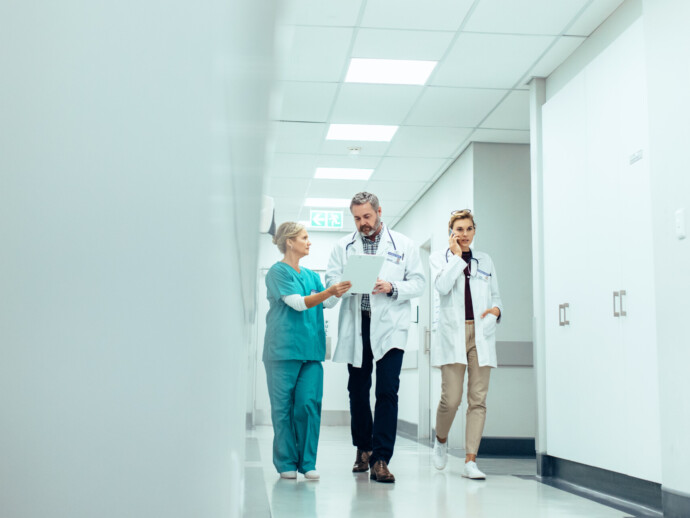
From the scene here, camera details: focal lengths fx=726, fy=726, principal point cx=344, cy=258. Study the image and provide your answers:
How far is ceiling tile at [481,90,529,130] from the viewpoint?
204 inches

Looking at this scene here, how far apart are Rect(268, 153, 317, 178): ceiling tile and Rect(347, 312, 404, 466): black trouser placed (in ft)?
10.7

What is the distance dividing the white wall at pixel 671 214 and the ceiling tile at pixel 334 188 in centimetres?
478

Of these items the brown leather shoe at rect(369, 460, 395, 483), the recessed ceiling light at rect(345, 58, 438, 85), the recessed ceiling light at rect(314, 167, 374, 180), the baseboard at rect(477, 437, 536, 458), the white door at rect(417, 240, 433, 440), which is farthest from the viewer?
the white door at rect(417, 240, 433, 440)

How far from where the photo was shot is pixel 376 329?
3.56 m

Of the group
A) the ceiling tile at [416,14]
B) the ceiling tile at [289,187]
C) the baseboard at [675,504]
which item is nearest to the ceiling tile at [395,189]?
the ceiling tile at [289,187]

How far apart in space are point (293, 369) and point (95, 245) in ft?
11.2

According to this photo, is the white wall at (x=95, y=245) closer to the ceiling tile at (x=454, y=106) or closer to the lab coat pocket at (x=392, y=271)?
the lab coat pocket at (x=392, y=271)

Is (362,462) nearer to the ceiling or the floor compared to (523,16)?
nearer to the floor

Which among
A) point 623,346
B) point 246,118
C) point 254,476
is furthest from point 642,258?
point 246,118

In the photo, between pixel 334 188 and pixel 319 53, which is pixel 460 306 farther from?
pixel 334 188

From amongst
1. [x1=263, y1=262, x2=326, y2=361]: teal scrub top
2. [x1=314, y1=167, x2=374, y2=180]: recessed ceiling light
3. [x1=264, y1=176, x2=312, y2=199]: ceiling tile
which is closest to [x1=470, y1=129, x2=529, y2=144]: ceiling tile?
[x1=314, y1=167, x2=374, y2=180]: recessed ceiling light

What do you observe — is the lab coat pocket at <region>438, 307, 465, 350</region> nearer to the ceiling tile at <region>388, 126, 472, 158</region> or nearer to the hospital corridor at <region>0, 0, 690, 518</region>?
the hospital corridor at <region>0, 0, 690, 518</region>

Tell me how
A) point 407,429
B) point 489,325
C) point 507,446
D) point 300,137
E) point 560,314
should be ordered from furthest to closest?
point 407,429, point 300,137, point 507,446, point 560,314, point 489,325

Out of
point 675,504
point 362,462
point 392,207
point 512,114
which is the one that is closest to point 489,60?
point 512,114
